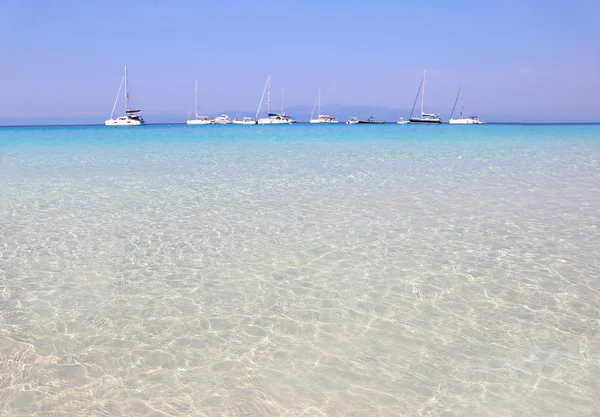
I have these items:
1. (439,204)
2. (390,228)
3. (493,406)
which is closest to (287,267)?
(390,228)

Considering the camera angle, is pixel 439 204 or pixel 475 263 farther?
pixel 439 204

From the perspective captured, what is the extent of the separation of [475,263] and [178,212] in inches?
223

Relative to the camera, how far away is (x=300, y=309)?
4504mm

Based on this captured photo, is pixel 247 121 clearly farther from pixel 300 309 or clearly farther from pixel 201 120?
pixel 300 309

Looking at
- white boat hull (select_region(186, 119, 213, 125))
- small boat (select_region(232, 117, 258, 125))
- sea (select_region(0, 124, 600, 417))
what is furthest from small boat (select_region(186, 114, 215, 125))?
sea (select_region(0, 124, 600, 417))

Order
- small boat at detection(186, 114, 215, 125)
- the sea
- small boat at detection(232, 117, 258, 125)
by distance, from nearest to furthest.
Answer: the sea < small boat at detection(232, 117, 258, 125) < small boat at detection(186, 114, 215, 125)

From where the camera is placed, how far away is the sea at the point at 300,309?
10.2 feet

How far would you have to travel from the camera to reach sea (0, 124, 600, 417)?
10.2ft

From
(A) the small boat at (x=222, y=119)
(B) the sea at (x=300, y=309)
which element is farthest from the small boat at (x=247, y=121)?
(B) the sea at (x=300, y=309)

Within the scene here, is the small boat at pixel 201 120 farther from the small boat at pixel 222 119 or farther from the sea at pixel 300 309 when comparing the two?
the sea at pixel 300 309

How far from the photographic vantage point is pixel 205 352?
12.0 feet

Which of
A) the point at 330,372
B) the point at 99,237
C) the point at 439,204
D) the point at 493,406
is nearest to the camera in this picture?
the point at 493,406

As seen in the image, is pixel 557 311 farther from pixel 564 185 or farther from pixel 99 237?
pixel 564 185

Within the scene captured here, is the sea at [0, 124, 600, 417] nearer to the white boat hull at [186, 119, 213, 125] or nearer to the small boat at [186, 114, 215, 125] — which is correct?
the small boat at [186, 114, 215, 125]
